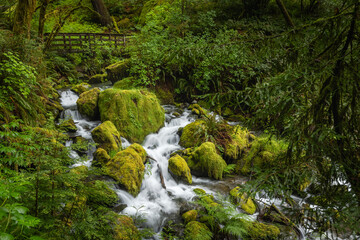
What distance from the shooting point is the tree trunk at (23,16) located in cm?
675

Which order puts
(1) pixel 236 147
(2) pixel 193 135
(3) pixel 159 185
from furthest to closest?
(2) pixel 193 135
(1) pixel 236 147
(3) pixel 159 185

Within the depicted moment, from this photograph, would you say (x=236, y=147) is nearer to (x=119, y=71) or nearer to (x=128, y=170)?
(x=128, y=170)

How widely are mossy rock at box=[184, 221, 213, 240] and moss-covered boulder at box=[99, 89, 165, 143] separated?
185 inches

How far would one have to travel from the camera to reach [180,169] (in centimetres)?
711

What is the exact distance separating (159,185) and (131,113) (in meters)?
3.67

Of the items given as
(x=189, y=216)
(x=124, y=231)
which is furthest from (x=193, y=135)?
(x=124, y=231)

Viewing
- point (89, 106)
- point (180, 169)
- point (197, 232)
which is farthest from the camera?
point (89, 106)

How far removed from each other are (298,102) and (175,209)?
4853 millimetres

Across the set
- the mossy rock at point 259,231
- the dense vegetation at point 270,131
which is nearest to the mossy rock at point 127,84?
the dense vegetation at point 270,131

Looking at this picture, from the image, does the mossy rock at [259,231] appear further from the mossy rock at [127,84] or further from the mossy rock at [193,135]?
→ the mossy rock at [127,84]

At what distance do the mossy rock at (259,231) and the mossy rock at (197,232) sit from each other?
860mm

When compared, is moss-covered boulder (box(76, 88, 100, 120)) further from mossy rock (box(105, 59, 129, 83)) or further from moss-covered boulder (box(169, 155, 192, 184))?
moss-covered boulder (box(169, 155, 192, 184))

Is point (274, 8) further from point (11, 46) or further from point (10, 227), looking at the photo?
point (10, 227)

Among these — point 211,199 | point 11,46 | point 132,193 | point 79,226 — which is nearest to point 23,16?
point 11,46
